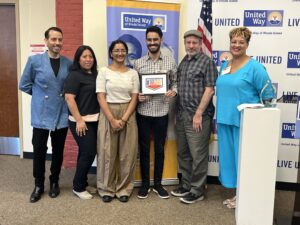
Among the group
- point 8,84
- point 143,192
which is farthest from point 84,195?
point 8,84

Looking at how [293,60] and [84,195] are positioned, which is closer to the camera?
[84,195]

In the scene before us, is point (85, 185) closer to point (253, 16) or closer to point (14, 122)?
point (14, 122)

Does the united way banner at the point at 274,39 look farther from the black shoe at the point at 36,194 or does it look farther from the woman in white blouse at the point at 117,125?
the black shoe at the point at 36,194

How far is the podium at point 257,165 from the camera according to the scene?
89.3 inches

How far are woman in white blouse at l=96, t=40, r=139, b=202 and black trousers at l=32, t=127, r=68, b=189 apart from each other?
0.41 meters

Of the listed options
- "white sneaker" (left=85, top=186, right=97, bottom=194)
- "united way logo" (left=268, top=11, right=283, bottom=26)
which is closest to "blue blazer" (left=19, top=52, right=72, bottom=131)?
"white sneaker" (left=85, top=186, right=97, bottom=194)

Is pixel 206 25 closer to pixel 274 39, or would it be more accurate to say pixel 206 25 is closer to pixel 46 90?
pixel 274 39

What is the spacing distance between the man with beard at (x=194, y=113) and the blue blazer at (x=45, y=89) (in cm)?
109

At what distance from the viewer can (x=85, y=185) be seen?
9.99 ft

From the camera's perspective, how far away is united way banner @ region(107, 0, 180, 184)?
119 inches

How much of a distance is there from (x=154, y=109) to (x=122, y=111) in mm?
293

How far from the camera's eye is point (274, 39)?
10.2 feet

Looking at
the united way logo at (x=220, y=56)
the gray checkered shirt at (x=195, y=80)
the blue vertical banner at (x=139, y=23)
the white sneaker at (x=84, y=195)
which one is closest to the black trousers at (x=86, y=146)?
the white sneaker at (x=84, y=195)

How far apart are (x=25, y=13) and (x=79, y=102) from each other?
1.81 metres
